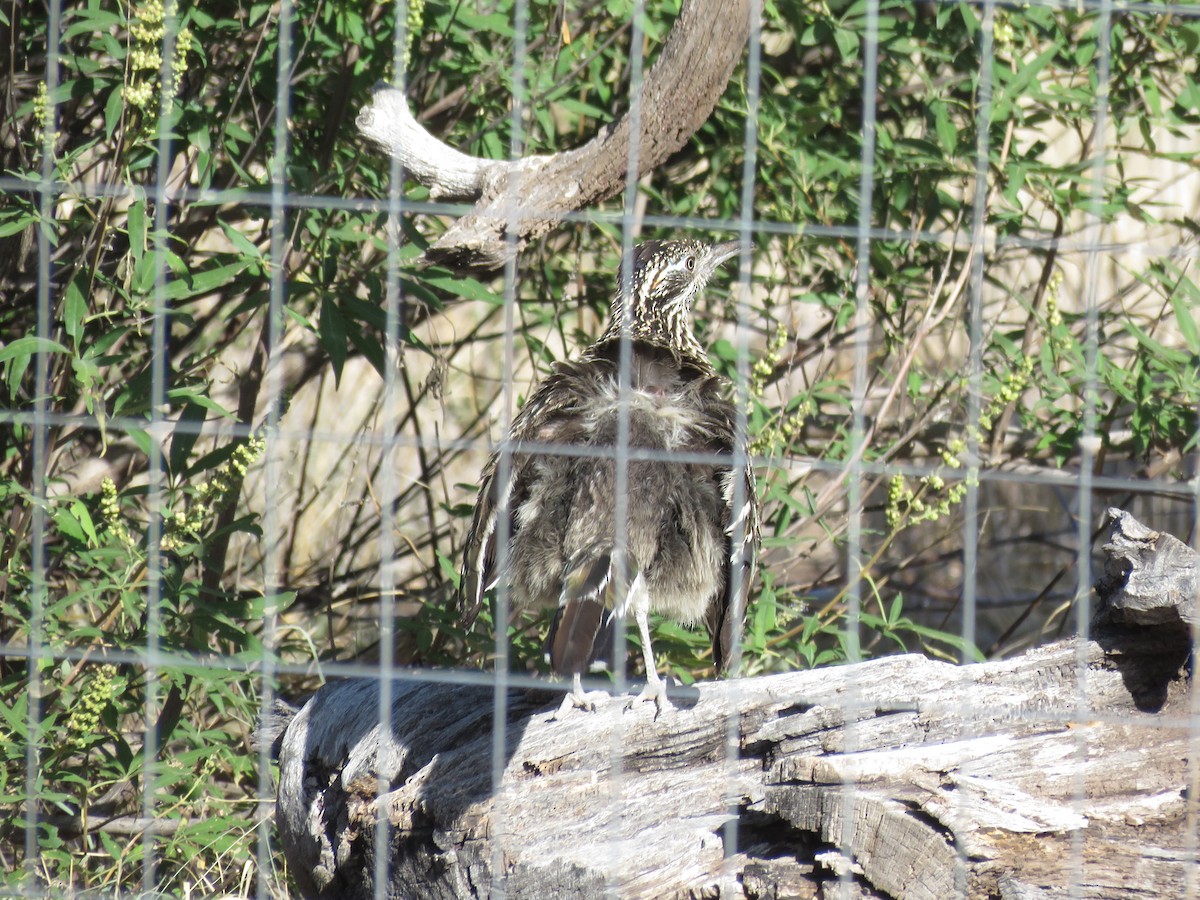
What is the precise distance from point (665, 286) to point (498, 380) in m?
1.40

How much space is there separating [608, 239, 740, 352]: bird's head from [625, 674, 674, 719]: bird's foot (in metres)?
1.11

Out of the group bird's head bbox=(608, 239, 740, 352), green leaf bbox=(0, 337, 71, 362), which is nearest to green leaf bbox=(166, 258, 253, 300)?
green leaf bbox=(0, 337, 71, 362)

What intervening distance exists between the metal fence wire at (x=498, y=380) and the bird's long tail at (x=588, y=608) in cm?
12

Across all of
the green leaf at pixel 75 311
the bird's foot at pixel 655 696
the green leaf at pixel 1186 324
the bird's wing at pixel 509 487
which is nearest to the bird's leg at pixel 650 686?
the bird's foot at pixel 655 696

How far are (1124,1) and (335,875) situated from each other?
2.86 m

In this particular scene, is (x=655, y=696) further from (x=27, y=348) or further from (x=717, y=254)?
(x=27, y=348)

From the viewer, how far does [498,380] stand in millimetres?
5090

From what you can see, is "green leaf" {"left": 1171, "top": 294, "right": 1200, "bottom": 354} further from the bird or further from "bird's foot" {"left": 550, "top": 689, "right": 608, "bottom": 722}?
"bird's foot" {"left": 550, "top": 689, "right": 608, "bottom": 722}

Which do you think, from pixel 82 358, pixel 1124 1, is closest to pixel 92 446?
pixel 82 358

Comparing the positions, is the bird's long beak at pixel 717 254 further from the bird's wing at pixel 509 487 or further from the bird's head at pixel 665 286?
the bird's wing at pixel 509 487

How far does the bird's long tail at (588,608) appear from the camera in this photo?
2.72 metres

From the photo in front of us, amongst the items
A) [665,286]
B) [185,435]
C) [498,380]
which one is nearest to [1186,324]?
[665,286]

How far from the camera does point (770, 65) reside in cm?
451

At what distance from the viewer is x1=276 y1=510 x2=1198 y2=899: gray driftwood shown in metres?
2.45
